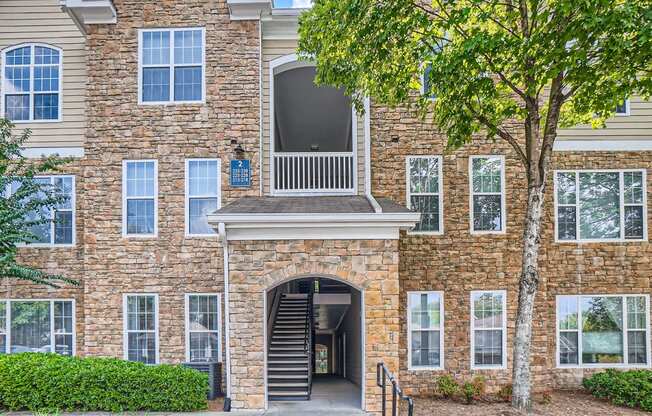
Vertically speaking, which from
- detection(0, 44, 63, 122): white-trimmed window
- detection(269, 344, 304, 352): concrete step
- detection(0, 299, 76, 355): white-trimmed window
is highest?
detection(0, 44, 63, 122): white-trimmed window

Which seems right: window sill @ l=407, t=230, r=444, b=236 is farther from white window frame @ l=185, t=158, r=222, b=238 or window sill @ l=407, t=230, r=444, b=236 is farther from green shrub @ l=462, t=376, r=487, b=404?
white window frame @ l=185, t=158, r=222, b=238

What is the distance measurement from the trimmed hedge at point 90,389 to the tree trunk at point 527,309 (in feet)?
19.7

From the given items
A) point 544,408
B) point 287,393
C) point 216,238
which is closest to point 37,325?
point 216,238

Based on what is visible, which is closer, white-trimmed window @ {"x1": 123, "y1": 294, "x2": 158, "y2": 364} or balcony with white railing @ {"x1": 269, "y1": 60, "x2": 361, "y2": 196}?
white-trimmed window @ {"x1": 123, "y1": 294, "x2": 158, "y2": 364}

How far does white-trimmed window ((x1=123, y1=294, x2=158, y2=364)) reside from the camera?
38.4ft

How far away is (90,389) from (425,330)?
7.13m

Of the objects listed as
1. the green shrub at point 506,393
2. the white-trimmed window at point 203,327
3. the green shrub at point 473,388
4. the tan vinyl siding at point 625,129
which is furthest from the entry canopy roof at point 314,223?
the tan vinyl siding at point 625,129

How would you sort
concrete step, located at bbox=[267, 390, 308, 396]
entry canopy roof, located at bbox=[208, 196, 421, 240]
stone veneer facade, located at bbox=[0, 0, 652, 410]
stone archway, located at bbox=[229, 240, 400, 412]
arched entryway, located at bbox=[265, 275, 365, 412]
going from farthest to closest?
1. stone veneer facade, located at bbox=[0, 0, 652, 410]
2. concrete step, located at bbox=[267, 390, 308, 396]
3. arched entryway, located at bbox=[265, 275, 365, 412]
4. stone archway, located at bbox=[229, 240, 400, 412]
5. entry canopy roof, located at bbox=[208, 196, 421, 240]

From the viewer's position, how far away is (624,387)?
11.1 m

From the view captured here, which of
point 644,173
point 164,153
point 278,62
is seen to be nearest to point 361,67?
point 278,62

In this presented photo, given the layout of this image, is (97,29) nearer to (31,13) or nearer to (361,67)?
(31,13)

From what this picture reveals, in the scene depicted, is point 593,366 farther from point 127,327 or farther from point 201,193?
point 127,327

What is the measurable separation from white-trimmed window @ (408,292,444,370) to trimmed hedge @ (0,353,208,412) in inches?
199

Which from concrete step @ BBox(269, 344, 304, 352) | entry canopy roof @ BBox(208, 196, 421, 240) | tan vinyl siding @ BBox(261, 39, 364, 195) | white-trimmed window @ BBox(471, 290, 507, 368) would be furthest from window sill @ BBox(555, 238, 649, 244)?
concrete step @ BBox(269, 344, 304, 352)
